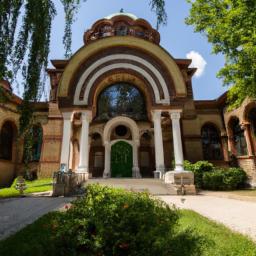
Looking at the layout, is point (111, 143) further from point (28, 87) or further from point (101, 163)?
point (28, 87)

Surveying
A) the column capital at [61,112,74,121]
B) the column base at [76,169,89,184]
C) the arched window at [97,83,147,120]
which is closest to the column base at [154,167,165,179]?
the column base at [76,169,89,184]

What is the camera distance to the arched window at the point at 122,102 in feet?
68.1

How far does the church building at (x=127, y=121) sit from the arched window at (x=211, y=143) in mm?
93

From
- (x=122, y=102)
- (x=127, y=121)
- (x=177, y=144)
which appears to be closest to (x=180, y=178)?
(x=177, y=144)

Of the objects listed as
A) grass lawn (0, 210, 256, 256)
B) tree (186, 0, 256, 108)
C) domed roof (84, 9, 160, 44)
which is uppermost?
domed roof (84, 9, 160, 44)

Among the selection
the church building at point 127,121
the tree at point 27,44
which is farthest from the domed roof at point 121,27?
the tree at point 27,44

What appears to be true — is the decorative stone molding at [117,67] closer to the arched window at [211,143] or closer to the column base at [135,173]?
the column base at [135,173]

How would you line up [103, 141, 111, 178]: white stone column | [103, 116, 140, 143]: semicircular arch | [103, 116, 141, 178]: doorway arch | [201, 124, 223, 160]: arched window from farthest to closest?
[201, 124, 223, 160]: arched window
[103, 116, 140, 143]: semicircular arch
[103, 116, 141, 178]: doorway arch
[103, 141, 111, 178]: white stone column

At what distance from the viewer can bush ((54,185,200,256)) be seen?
120 inches

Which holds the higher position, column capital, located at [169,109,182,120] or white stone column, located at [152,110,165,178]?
column capital, located at [169,109,182,120]

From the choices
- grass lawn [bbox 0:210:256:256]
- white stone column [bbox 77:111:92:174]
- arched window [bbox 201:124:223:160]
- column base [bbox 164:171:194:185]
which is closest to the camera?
grass lawn [bbox 0:210:256:256]

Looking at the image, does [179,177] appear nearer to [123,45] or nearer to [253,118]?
[253,118]

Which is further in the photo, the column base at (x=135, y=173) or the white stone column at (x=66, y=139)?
the column base at (x=135, y=173)

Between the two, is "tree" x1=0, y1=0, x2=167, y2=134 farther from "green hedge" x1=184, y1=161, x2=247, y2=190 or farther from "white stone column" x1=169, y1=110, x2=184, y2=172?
"green hedge" x1=184, y1=161, x2=247, y2=190
